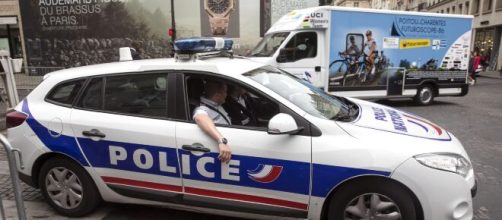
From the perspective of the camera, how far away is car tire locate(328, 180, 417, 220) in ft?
9.86

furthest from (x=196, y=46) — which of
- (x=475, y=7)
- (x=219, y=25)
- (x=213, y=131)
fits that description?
(x=475, y=7)

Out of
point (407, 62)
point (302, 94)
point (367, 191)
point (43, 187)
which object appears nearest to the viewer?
point (367, 191)

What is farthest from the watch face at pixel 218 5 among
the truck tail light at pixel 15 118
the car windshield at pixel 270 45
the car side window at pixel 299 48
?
the truck tail light at pixel 15 118

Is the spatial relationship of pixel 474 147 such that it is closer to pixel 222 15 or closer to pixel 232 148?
pixel 232 148

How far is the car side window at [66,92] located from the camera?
384 cm

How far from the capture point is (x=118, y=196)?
12.3 ft

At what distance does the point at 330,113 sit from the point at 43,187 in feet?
9.37

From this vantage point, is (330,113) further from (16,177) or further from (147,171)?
(16,177)

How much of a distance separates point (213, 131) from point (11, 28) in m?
27.3

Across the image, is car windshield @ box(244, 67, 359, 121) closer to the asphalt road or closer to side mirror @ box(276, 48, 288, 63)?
the asphalt road

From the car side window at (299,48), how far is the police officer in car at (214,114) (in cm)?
686

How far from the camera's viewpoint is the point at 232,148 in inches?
128

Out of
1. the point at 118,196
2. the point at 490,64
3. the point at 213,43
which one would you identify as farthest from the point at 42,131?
the point at 490,64

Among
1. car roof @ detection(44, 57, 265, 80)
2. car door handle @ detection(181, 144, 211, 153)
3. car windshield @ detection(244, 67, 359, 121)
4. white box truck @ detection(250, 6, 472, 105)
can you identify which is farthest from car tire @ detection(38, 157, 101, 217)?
white box truck @ detection(250, 6, 472, 105)
